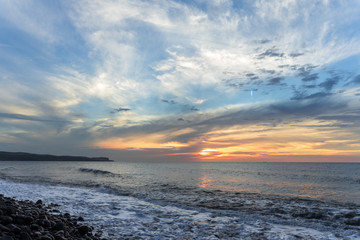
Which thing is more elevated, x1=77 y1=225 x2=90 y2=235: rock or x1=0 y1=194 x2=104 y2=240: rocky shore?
x1=0 y1=194 x2=104 y2=240: rocky shore

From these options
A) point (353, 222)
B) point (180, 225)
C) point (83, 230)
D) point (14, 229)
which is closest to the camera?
point (14, 229)

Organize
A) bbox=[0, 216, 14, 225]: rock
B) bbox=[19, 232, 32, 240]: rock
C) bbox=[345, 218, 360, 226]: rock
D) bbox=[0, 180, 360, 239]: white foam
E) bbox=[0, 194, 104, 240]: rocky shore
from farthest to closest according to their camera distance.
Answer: bbox=[345, 218, 360, 226]: rock
bbox=[0, 180, 360, 239]: white foam
bbox=[0, 216, 14, 225]: rock
bbox=[0, 194, 104, 240]: rocky shore
bbox=[19, 232, 32, 240]: rock

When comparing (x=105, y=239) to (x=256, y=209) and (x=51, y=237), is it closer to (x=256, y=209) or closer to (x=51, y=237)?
(x=51, y=237)

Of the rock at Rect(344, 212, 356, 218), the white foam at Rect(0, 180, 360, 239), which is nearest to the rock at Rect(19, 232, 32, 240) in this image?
the white foam at Rect(0, 180, 360, 239)

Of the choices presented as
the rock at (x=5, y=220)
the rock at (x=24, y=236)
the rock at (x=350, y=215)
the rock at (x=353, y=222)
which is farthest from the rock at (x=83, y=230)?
the rock at (x=350, y=215)

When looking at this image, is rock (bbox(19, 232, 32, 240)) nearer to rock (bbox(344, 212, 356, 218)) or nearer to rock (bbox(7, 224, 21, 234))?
rock (bbox(7, 224, 21, 234))

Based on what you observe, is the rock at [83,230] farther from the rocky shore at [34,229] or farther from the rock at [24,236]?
the rock at [24,236]

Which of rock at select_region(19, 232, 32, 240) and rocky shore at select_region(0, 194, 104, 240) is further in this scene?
rocky shore at select_region(0, 194, 104, 240)

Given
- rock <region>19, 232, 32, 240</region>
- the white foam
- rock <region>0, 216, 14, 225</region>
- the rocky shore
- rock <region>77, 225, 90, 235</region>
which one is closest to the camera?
rock <region>19, 232, 32, 240</region>

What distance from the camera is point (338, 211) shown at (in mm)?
13992

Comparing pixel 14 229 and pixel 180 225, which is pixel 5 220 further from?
pixel 180 225

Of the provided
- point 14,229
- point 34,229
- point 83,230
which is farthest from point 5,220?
point 83,230

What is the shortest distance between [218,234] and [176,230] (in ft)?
5.97

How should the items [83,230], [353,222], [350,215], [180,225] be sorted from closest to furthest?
[83,230], [180,225], [353,222], [350,215]
